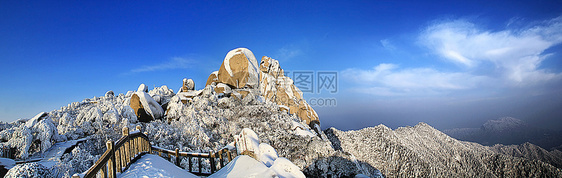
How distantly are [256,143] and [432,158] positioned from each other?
333 inches

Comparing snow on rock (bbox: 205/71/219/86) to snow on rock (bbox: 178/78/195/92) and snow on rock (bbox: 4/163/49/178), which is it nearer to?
snow on rock (bbox: 178/78/195/92)

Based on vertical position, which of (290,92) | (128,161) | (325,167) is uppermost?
(290,92)

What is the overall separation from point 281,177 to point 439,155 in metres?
9.83

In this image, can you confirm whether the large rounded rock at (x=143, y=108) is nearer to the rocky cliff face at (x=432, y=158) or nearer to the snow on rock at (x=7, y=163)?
the snow on rock at (x=7, y=163)

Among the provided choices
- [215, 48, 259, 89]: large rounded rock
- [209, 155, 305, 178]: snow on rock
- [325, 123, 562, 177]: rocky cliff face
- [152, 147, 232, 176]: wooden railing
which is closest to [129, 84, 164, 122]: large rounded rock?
[152, 147, 232, 176]: wooden railing

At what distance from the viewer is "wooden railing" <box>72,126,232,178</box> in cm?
341

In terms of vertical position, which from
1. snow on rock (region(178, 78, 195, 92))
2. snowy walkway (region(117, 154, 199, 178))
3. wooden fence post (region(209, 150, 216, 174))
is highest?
snow on rock (region(178, 78, 195, 92))

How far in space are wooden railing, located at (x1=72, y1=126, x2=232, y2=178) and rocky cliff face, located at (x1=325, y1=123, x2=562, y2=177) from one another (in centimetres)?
687

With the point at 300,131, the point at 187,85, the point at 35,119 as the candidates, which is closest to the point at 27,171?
the point at 35,119

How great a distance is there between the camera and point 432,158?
10.3 metres

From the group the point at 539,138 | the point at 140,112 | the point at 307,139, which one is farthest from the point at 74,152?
the point at 539,138

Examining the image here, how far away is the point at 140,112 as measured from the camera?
11445mm

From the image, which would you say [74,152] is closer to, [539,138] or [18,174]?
[18,174]

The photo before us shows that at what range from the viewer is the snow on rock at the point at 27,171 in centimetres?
325
